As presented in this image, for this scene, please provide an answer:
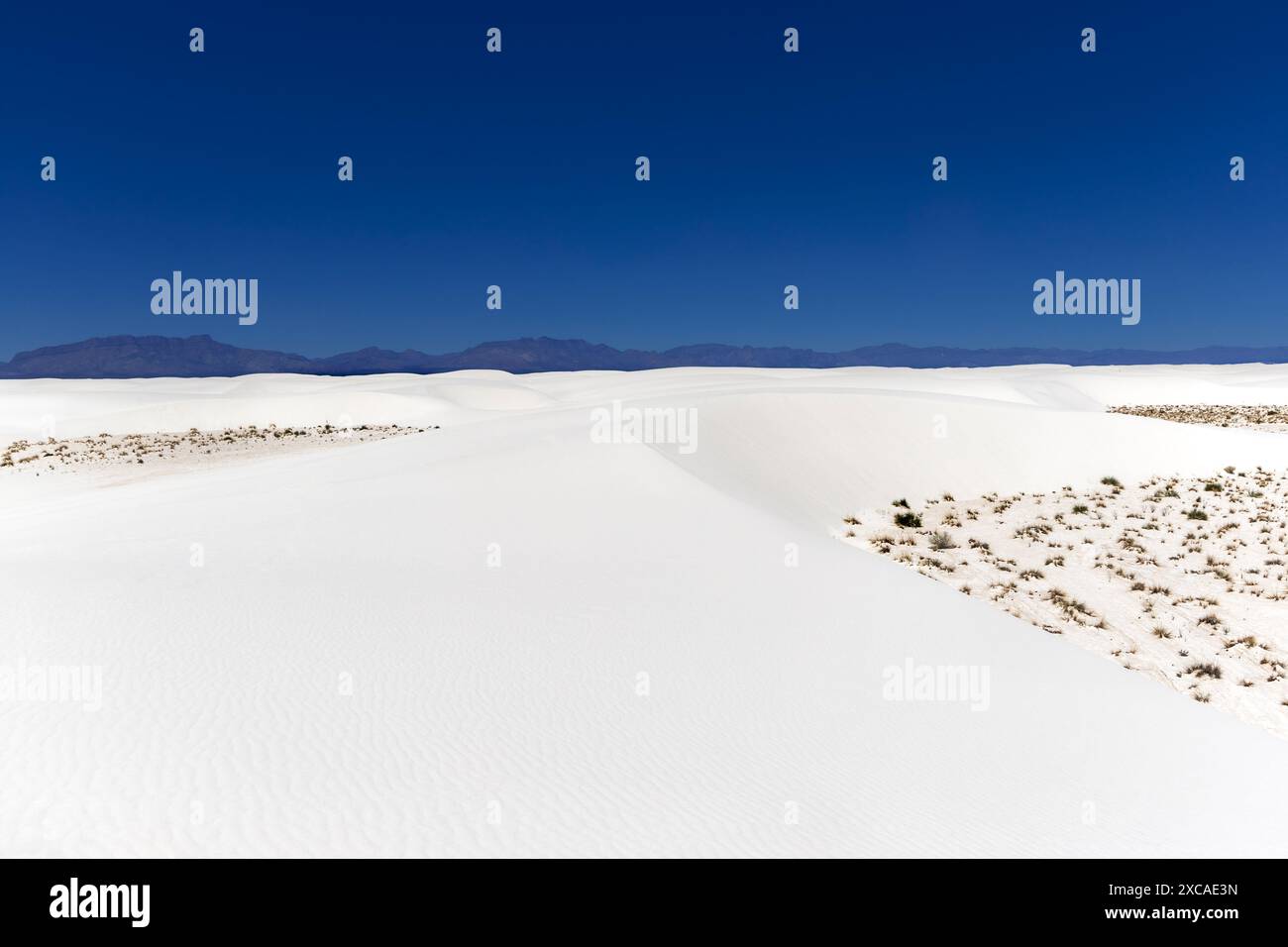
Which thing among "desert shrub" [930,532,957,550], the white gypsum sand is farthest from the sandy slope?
"desert shrub" [930,532,957,550]

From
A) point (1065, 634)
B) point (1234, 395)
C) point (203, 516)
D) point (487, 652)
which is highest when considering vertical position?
point (1234, 395)

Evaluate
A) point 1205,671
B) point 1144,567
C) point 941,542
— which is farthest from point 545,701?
point 1144,567

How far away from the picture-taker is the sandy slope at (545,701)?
3.61 metres

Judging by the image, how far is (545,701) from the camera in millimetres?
5043

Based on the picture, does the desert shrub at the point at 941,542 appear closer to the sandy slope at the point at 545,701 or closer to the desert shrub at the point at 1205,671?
the sandy slope at the point at 545,701

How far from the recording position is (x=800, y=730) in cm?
491

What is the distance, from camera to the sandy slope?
361 centimetres

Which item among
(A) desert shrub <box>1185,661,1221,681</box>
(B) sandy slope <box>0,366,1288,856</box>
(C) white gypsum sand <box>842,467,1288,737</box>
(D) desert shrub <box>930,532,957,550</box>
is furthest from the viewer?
(D) desert shrub <box>930,532,957,550</box>

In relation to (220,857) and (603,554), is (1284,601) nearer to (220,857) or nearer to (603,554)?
(603,554)

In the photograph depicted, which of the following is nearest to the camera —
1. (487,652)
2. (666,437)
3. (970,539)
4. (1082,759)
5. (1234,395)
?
(1082,759)

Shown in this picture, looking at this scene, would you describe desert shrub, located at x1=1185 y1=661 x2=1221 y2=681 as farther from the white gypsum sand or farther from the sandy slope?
the sandy slope

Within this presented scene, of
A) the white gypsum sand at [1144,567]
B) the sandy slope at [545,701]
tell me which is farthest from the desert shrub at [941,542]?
the sandy slope at [545,701]

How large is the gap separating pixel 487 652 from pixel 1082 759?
13.7 feet
